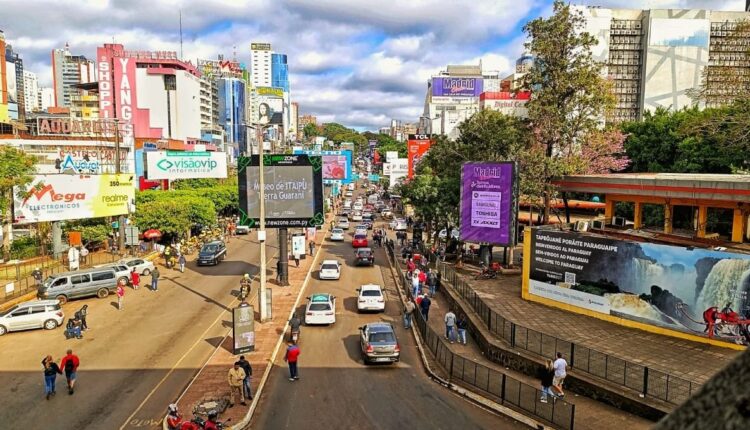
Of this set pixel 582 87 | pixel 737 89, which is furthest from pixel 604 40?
pixel 737 89

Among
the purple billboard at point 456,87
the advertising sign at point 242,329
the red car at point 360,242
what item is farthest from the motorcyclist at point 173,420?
the purple billboard at point 456,87

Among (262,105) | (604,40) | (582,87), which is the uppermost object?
(604,40)

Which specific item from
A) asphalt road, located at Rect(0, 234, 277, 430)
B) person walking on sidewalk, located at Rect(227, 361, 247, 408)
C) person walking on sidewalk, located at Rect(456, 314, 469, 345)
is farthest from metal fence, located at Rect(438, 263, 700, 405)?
asphalt road, located at Rect(0, 234, 277, 430)

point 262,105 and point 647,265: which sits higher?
point 262,105

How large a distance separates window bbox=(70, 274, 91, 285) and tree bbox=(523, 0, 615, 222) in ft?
86.2

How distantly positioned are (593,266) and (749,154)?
27597 mm

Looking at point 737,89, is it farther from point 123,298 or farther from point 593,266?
point 123,298

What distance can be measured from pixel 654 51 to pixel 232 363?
321 feet

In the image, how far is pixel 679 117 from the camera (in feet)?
162

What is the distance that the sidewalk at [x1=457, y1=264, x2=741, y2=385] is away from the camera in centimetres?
1491

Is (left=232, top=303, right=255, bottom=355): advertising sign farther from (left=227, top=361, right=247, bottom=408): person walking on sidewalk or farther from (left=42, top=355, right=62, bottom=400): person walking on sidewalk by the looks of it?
(left=42, top=355, right=62, bottom=400): person walking on sidewalk

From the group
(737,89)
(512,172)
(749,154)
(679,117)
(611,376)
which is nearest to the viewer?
(611,376)

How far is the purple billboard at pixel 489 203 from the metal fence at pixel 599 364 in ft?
25.9

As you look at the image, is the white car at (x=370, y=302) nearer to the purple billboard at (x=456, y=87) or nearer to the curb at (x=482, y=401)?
the curb at (x=482, y=401)
